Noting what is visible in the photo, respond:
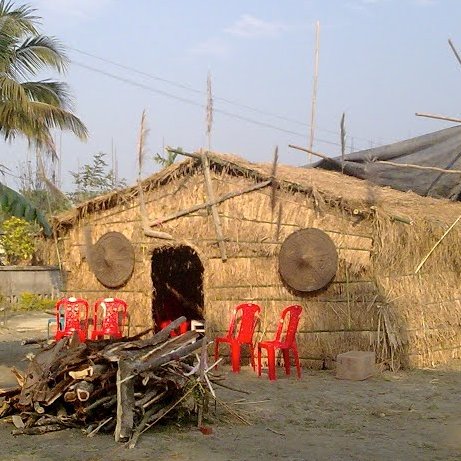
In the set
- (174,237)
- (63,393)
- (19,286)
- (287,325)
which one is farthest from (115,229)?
(19,286)

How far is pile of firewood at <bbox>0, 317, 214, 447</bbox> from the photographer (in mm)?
6215

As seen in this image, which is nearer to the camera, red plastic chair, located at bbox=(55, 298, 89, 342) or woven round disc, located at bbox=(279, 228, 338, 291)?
woven round disc, located at bbox=(279, 228, 338, 291)

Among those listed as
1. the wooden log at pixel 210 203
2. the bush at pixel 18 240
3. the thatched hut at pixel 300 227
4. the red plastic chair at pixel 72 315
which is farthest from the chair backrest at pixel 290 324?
the bush at pixel 18 240

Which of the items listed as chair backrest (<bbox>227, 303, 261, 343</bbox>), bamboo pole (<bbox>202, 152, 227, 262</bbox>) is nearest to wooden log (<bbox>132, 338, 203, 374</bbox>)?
chair backrest (<bbox>227, 303, 261, 343</bbox>)

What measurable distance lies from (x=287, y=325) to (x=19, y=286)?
36.4 ft

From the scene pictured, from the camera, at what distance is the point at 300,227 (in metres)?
10.2

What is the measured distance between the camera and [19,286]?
19.2 metres

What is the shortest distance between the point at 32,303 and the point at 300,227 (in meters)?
10.7

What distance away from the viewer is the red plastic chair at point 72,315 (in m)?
11.1

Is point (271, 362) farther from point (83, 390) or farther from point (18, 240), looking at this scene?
point (18, 240)

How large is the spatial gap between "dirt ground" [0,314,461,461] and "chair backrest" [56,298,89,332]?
1.93 meters

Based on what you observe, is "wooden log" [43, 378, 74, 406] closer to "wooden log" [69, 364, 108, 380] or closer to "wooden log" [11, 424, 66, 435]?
"wooden log" [69, 364, 108, 380]

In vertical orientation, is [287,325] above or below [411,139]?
below

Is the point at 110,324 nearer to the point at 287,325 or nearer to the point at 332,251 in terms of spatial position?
the point at 287,325
